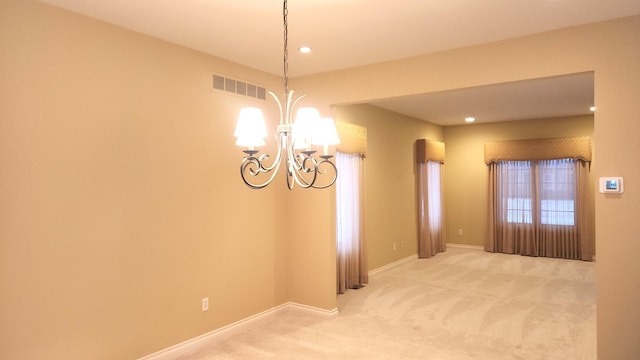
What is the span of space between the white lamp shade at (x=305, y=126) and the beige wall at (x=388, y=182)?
3248 millimetres

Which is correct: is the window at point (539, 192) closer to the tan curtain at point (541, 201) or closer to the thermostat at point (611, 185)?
the tan curtain at point (541, 201)

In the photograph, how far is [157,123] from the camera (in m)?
3.44

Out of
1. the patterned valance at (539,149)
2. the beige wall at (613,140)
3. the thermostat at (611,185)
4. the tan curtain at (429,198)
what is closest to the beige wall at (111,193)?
the beige wall at (613,140)

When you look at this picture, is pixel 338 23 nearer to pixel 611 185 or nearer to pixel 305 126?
pixel 305 126

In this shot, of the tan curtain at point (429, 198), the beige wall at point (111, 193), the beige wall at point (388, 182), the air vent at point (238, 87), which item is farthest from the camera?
the tan curtain at point (429, 198)

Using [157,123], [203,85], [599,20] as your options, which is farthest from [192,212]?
[599,20]

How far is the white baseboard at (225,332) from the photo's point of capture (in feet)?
11.5

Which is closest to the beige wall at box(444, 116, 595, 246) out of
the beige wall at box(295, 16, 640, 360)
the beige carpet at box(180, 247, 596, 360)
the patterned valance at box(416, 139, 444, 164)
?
the patterned valance at box(416, 139, 444, 164)

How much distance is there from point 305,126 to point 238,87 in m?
1.99

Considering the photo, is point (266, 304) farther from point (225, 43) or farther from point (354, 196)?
point (225, 43)

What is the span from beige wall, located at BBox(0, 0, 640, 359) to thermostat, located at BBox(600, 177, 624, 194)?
2.0 inches

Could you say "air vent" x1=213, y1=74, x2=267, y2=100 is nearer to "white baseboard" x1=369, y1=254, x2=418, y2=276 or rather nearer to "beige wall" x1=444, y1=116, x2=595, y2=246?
"white baseboard" x1=369, y1=254, x2=418, y2=276

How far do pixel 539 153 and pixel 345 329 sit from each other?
572 centimetres

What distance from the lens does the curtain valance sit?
5.55 meters
